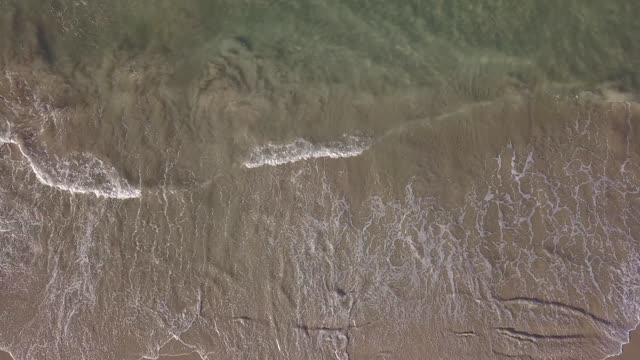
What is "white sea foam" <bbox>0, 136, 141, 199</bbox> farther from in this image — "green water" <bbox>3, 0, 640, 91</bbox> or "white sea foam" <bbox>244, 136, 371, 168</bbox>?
"white sea foam" <bbox>244, 136, 371, 168</bbox>

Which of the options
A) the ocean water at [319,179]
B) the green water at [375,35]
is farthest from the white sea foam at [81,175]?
the green water at [375,35]

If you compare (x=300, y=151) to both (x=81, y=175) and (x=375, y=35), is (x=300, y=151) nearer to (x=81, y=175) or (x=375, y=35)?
(x=375, y=35)

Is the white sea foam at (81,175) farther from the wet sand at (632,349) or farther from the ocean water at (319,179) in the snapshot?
the wet sand at (632,349)

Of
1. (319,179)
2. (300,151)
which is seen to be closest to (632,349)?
(319,179)

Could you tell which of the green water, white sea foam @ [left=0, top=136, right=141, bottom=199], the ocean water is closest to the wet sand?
the ocean water

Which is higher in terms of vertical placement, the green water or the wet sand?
the green water

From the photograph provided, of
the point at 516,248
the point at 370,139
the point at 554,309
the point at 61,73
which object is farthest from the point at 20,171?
the point at 554,309
